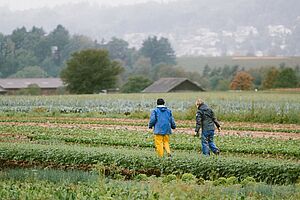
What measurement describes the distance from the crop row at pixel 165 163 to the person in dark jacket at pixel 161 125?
0.89 meters

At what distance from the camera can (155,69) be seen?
134 m

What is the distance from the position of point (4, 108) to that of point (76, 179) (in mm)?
37493

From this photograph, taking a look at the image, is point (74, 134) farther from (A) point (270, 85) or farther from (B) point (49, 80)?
(B) point (49, 80)

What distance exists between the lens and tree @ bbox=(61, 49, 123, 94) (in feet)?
298

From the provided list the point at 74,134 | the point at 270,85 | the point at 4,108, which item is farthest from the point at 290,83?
the point at 74,134

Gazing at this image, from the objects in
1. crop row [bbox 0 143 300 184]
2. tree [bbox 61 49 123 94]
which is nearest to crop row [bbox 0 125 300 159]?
crop row [bbox 0 143 300 184]

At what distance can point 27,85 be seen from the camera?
112250mm

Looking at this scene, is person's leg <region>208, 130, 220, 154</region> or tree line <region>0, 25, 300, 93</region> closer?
person's leg <region>208, 130, 220, 154</region>

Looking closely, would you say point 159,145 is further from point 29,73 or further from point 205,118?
point 29,73

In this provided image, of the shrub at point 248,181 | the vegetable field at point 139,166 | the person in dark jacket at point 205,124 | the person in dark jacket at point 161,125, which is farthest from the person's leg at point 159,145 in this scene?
the shrub at point 248,181

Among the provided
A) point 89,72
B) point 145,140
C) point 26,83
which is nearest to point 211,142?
point 145,140

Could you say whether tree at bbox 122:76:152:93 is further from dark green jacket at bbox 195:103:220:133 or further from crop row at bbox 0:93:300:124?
dark green jacket at bbox 195:103:220:133

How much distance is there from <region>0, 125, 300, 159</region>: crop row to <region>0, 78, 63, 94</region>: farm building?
271 ft

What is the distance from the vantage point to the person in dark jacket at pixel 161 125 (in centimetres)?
1783
